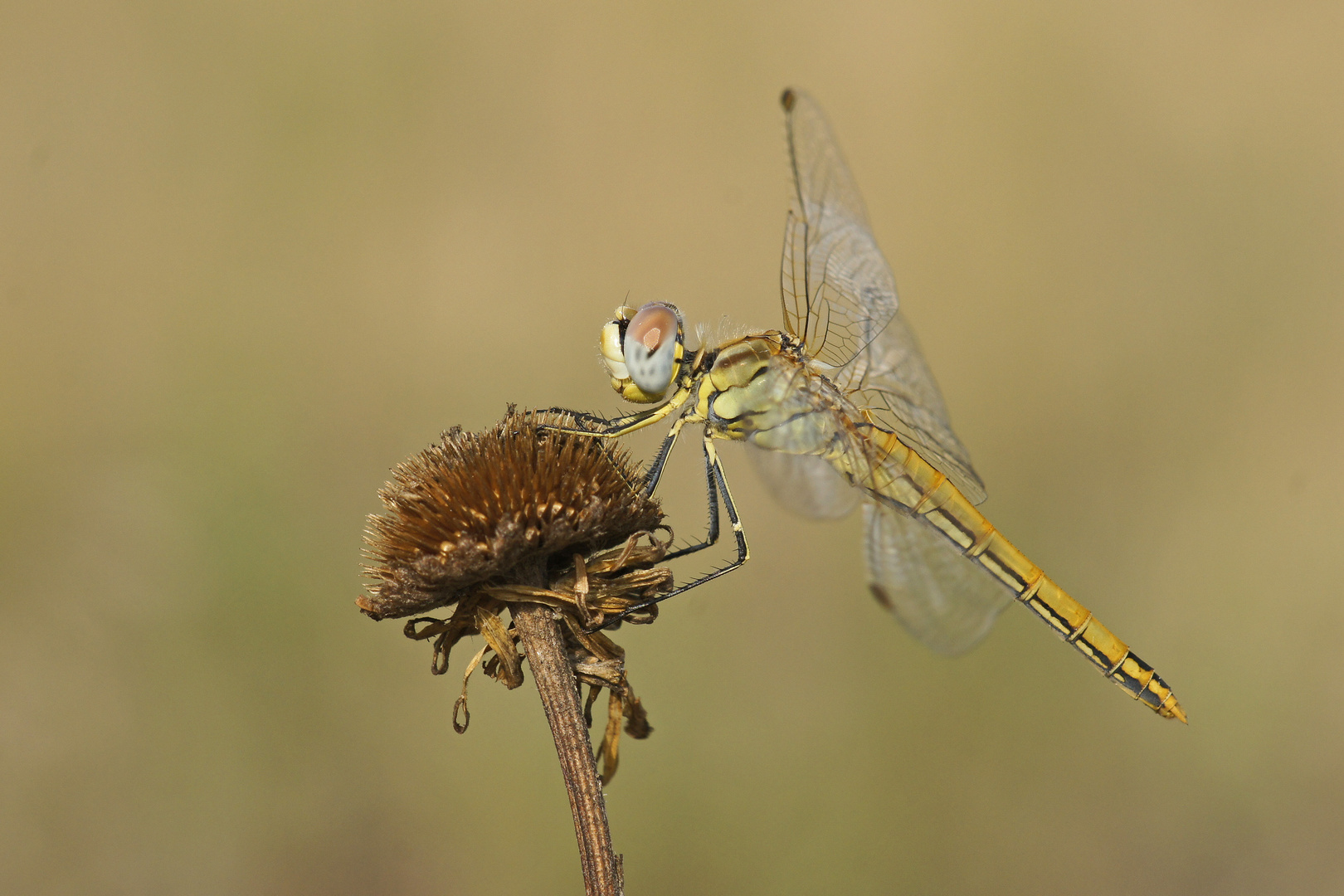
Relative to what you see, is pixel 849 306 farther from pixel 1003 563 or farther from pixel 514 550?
pixel 514 550

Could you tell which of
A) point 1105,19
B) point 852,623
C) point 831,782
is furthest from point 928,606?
point 1105,19

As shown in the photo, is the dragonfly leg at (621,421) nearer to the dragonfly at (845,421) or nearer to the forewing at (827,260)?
the dragonfly at (845,421)

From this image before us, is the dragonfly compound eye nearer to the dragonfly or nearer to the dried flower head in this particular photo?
the dragonfly

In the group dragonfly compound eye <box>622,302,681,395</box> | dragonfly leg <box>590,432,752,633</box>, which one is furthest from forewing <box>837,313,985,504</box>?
dragonfly compound eye <box>622,302,681,395</box>

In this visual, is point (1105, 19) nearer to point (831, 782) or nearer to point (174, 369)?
point (831, 782)

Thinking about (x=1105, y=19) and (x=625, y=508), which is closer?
→ (x=625, y=508)

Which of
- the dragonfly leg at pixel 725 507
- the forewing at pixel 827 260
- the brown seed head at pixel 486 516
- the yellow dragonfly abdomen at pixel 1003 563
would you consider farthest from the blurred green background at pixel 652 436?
the brown seed head at pixel 486 516
